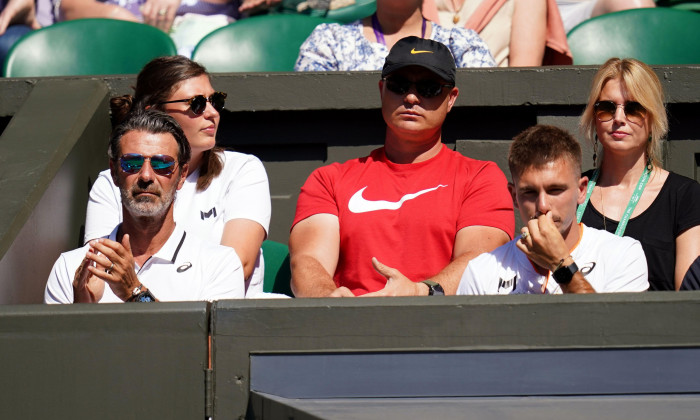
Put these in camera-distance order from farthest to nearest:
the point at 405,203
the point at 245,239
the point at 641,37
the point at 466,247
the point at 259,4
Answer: the point at 259,4 → the point at 641,37 → the point at 405,203 → the point at 245,239 → the point at 466,247

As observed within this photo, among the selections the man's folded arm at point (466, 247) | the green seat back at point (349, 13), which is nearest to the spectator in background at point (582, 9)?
the green seat back at point (349, 13)

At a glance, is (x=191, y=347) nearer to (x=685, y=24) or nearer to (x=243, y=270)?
(x=243, y=270)

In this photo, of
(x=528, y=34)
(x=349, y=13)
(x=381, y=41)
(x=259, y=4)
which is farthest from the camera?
(x=259, y=4)

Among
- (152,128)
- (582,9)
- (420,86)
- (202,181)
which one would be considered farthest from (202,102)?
(582,9)

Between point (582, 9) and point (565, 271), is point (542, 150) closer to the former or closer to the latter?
point (565, 271)

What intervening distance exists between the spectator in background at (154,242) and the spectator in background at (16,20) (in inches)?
114

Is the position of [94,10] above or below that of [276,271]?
above

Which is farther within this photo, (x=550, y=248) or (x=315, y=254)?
(x=315, y=254)

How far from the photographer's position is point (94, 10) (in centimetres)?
639

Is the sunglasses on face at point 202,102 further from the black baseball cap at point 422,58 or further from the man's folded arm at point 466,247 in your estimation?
the man's folded arm at point 466,247

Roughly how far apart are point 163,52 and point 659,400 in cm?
373

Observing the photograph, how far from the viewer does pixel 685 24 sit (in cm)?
545

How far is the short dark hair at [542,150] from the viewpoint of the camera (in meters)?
3.31

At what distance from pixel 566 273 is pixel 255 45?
3.02 m
